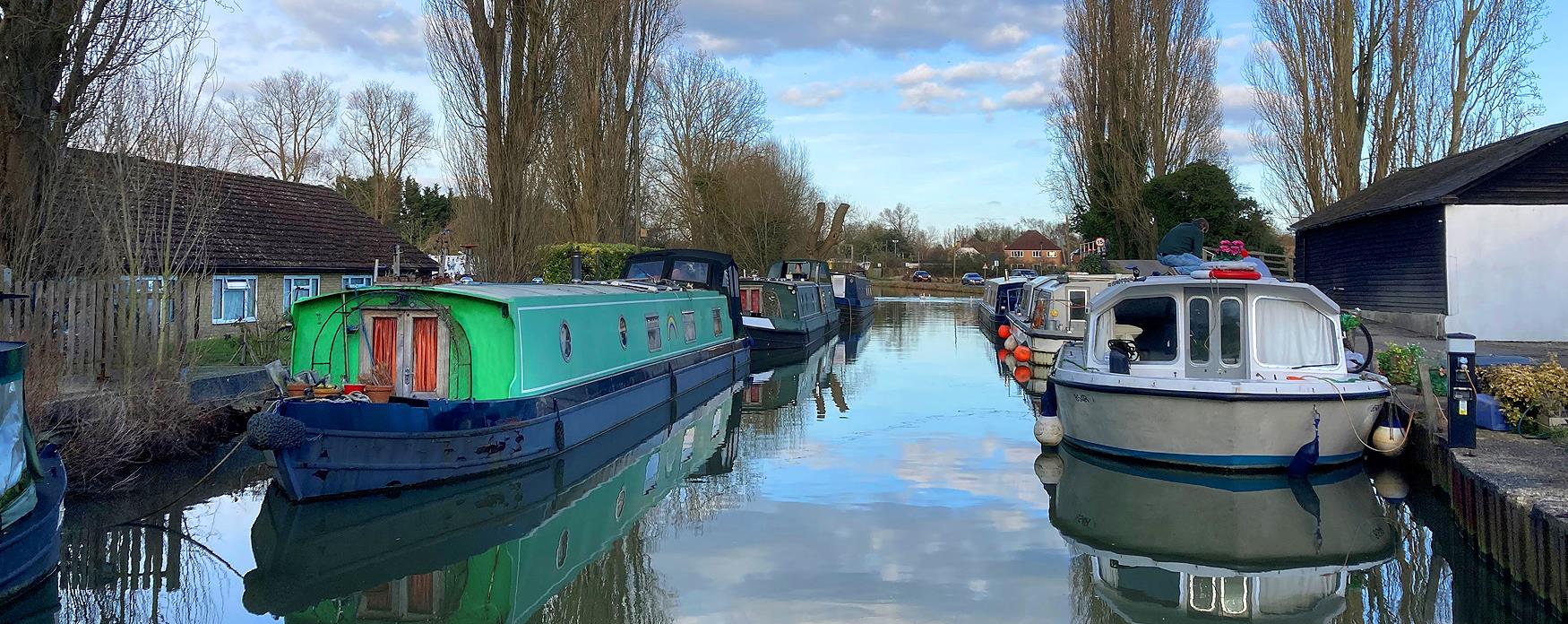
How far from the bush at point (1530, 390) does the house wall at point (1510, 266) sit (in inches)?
402

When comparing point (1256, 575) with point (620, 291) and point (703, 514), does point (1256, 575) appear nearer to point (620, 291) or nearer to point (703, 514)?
point (703, 514)

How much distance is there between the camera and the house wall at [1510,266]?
716 inches

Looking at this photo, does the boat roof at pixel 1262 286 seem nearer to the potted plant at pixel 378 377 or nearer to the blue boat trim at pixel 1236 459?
the blue boat trim at pixel 1236 459

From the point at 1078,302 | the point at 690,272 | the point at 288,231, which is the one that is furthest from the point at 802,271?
the point at 288,231

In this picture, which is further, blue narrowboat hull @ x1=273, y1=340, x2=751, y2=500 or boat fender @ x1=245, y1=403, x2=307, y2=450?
blue narrowboat hull @ x1=273, y1=340, x2=751, y2=500

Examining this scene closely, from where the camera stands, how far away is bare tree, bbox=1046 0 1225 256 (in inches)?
1265

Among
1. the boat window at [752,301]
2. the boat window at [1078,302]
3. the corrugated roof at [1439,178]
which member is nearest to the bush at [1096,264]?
Answer: the corrugated roof at [1439,178]

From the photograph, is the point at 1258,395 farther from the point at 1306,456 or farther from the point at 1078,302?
the point at 1078,302

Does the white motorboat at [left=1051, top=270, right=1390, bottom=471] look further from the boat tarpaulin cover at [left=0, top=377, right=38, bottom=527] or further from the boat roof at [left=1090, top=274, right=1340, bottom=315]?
the boat tarpaulin cover at [left=0, top=377, right=38, bottom=527]

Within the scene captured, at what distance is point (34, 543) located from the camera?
6.13 meters

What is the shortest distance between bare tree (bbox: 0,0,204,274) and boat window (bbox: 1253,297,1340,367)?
10637 millimetres

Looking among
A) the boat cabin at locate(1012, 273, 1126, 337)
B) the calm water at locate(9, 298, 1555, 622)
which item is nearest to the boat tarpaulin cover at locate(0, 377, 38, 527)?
the calm water at locate(9, 298, 1555, 622)

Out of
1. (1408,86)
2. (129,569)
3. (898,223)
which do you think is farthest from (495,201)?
(898,223)

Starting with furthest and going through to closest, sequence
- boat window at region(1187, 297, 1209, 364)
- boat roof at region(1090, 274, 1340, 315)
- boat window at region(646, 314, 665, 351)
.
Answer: boat window at region(646, 314, 665, 351) < boat window at region(1187, 297, 1209, 364) < boat roof at region(1090, 274, 1340, 315)
